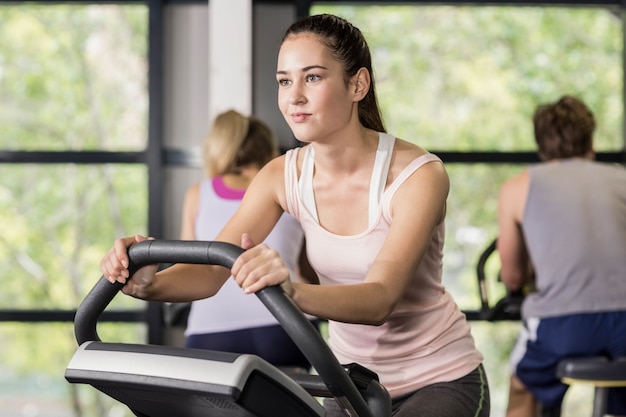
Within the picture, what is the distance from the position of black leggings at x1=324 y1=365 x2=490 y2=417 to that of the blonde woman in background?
101 cm

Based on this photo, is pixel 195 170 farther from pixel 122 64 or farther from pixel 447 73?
pixel 447 73

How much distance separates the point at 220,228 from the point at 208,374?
1758mm

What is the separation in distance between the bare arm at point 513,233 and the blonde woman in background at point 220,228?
28.2 inches

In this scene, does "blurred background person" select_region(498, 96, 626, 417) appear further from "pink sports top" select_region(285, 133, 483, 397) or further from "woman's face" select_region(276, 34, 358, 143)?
"woman's face" select_region(276, 34, 358, 143)

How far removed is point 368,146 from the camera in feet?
5.95

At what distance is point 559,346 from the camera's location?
3.19 m

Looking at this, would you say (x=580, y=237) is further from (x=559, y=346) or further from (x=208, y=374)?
(x=208, y=374)

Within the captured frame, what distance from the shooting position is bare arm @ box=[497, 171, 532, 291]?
3.26m

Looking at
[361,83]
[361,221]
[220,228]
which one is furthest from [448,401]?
[220,228]

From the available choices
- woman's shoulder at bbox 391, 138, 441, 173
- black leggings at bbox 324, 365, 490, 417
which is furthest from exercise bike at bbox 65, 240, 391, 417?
woman's shoulder at bbox 391, 138, 441, 173

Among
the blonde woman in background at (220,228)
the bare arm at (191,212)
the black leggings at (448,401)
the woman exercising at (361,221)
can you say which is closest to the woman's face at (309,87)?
the woman exercising at (361,221)

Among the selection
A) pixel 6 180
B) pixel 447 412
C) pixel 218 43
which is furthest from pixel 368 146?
pixel 6 180

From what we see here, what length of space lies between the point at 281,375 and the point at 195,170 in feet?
10.4

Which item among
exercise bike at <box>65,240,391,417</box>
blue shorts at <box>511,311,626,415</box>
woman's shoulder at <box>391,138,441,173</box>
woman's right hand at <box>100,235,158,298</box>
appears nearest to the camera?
exercise bike at <box>65,240,391,417</box>
